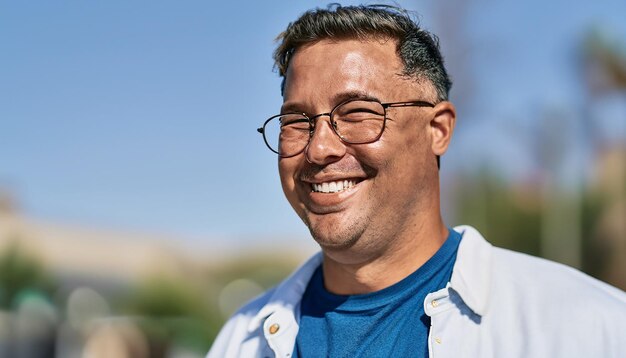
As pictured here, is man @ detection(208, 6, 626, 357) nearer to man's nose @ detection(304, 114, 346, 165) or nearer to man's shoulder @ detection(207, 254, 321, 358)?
man's nose @ detection(304, 114, 346, 165)

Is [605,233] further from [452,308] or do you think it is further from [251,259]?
[452,308]

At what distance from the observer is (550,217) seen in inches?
1213

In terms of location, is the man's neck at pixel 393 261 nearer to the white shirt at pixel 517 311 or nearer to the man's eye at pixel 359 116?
the white shirt at pixel 517 311

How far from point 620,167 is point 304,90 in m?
31.7

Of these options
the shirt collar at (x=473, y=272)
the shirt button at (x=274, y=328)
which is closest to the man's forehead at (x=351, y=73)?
the shirt collar at (x=473, y=272)

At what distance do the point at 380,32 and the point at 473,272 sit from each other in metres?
0.85

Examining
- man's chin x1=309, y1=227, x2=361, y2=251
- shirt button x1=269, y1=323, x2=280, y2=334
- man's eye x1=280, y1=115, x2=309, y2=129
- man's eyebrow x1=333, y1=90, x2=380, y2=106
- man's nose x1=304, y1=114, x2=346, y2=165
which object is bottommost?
shirt button x1=269, y1=323, x2=280, y2=334

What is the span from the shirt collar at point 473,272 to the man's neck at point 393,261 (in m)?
0.10

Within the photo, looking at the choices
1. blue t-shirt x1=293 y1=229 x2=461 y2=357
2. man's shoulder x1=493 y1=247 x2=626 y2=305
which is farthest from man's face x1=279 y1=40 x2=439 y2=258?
man's shoulder x1=493 y1=247 x2=626 y2=305

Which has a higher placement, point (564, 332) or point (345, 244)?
point (345, 244)

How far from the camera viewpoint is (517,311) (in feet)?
8.91

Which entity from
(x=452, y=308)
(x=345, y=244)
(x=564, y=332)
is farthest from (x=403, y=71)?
(x=564, y=332)

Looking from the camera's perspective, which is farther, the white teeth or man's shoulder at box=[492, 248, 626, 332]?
the white teeth

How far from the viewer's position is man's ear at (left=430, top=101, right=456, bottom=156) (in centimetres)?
Result: 300
